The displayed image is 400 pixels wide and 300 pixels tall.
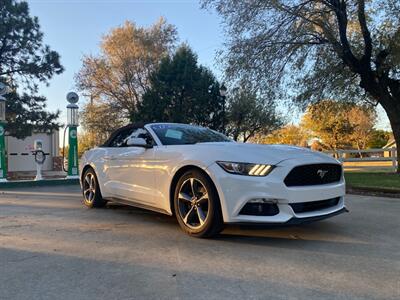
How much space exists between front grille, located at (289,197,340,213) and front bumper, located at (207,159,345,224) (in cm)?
5

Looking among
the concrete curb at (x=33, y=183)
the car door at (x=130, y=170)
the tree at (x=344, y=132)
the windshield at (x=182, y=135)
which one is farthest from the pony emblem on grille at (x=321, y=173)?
the tree at (x=344, y=132)

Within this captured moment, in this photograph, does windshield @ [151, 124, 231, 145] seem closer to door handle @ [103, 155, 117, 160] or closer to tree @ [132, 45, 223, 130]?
door handle @ [103, 155, 117, 160]

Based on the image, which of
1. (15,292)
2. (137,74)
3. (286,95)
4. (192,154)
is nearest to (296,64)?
(286,95)

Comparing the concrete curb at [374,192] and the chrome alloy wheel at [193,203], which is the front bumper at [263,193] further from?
the concrete curb at [374,192]

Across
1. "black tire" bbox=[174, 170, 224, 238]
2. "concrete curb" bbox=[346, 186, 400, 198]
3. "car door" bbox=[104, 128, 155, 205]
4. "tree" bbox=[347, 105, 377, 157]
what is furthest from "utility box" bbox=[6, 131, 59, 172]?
"tree" bbox=[347, 105, 377, 157]

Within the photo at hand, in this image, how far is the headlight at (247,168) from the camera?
15.8 feet

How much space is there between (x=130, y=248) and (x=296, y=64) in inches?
486

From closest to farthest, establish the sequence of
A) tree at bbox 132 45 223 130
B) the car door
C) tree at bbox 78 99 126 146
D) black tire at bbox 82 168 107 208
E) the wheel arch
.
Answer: the wheel arch < the car door < black tire at bbox 82 168 107 208 < tree at bbox 132 45 223 130 < tree at bbox 78 99 126 146

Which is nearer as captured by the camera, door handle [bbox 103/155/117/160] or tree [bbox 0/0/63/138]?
door handle [bbox 103/155/117/160]

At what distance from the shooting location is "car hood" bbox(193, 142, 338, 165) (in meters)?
4.93

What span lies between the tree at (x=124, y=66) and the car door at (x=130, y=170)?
2760 centimetres

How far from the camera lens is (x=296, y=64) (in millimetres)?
15641

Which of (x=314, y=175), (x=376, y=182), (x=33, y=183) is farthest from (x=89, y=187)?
(x=376, y=182)

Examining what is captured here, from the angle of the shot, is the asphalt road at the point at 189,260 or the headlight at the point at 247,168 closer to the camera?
the asphalt road at the point at 189,260
